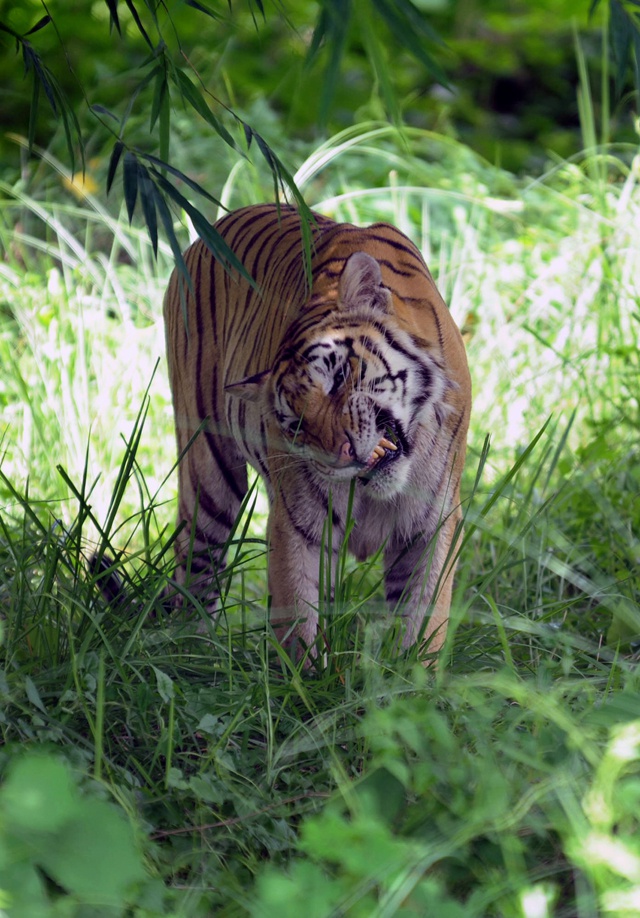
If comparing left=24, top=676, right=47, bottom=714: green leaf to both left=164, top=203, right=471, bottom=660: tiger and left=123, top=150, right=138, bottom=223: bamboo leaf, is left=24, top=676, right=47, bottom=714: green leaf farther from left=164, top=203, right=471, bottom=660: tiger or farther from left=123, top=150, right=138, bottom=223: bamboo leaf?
left=123, top=150, right=138, bottom=223: bamboo leaf

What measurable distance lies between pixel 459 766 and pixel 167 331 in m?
2.01

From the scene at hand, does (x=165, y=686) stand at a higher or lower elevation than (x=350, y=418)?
lower

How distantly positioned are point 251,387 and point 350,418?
11.4 inches

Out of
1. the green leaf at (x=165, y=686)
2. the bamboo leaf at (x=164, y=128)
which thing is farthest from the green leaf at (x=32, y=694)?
the bamboo leaf at (x=164, y=128)

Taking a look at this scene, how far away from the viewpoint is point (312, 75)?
23.5ft

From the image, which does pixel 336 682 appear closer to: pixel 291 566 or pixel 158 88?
pixel 291 566

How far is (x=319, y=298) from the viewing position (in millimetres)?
2508

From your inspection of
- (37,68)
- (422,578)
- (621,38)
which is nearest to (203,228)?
(37,68)

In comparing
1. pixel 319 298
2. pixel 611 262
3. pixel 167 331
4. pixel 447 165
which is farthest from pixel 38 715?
pixel 447 165

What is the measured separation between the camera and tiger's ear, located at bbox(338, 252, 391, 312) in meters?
2.35

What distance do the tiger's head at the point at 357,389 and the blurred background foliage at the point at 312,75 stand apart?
2772mm

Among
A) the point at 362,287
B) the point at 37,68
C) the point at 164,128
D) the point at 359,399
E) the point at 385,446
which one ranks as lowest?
the point at 385,446

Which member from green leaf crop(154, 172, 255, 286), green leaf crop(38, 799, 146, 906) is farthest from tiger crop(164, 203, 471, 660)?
green leaf crop(38, 799, 146, 906)

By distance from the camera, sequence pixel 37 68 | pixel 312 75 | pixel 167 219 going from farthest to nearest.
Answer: pixel 312 75 < pixel 37 68 < pixel 167 219
